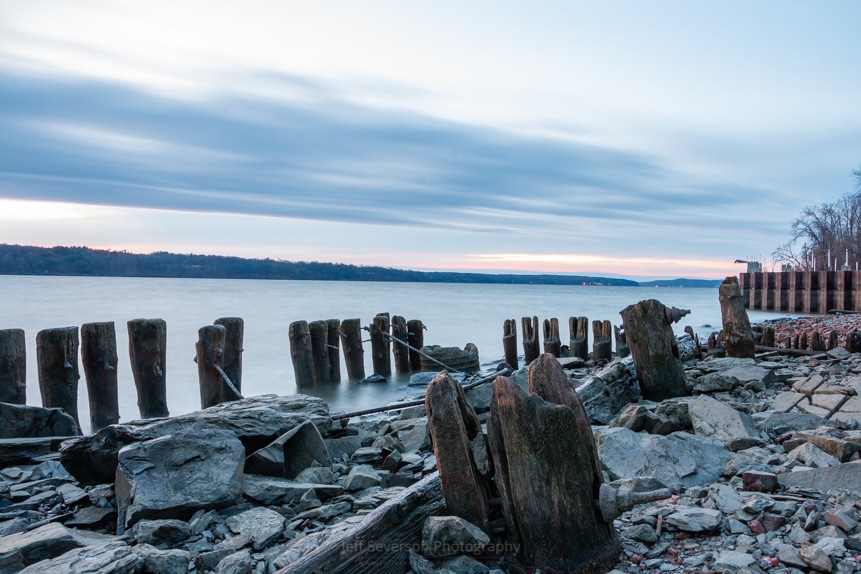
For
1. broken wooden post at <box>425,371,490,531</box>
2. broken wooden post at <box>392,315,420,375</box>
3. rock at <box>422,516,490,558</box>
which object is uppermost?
broken wooden post at <box>425,371,490,531</box>

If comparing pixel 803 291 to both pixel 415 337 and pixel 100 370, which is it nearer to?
pixel 415 337

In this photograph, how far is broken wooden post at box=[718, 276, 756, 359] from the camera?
392 inches

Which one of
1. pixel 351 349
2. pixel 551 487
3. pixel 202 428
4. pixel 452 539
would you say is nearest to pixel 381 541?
pixel 452 539

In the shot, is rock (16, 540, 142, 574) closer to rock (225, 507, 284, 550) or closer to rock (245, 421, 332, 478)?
rock (225, 507, 284, 550)

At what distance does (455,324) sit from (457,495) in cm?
3448

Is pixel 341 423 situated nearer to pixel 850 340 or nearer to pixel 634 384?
pixel 634 384

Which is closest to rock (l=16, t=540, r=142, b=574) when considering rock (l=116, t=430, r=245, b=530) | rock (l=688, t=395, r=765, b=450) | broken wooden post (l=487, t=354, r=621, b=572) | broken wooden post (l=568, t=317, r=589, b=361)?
rock (l=116, t=430, r=245, b=530)

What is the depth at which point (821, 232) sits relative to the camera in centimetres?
5978

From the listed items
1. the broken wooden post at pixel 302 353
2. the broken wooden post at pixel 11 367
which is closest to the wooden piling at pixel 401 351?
the broken wooden post at pixel 302 353

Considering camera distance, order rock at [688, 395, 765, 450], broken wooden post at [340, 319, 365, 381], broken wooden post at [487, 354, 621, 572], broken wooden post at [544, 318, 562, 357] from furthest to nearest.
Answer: broken wooden post at [544, 318, 562, 357] → broken wooden post at [340, 319, 365, 381] → rock at [688, 395, 765, 450] → broken wooden post at [487, 354, 621, 572]

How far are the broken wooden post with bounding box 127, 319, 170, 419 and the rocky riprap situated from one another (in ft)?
11.5

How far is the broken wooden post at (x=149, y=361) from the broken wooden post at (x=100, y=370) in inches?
Result: 12.2

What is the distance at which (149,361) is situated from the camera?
377 inches

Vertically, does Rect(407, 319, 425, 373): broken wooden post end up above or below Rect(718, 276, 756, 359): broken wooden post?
below
